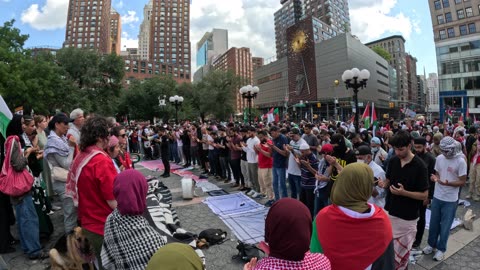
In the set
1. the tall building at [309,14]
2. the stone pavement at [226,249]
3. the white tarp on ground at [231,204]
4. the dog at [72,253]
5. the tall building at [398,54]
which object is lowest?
the stone pavement at [226,249]

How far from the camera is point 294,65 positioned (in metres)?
76.5

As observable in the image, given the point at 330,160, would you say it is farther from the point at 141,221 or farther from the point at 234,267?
the point at 141,221

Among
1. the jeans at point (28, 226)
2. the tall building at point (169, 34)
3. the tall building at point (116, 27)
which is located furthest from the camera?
the tall building at point (116, 27)

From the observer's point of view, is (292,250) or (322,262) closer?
(292,250)

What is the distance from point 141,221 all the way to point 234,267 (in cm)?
258

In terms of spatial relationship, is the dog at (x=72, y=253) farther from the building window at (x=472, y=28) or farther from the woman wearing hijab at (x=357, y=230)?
the building window at (x=472, y=28)

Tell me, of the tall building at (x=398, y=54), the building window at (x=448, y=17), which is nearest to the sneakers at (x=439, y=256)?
the building window at (x=448, y=17)

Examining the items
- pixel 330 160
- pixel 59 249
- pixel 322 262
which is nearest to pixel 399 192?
pixel 330 160

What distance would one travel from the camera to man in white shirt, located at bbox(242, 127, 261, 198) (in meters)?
8.16

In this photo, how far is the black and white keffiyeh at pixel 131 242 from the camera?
6.91ft

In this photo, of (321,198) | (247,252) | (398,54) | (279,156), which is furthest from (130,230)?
(398,54)

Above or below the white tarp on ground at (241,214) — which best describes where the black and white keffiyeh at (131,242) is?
above

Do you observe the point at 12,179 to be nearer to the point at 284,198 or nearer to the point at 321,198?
the point at 284,198

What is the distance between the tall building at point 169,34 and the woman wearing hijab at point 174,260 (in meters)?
151
